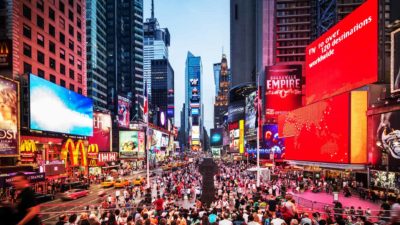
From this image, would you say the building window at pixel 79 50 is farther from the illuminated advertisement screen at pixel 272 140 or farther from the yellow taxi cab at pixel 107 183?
the illuminated advertisement screen at pixel 272 140

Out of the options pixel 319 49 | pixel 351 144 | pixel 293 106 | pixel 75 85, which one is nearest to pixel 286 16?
pixel 293 106

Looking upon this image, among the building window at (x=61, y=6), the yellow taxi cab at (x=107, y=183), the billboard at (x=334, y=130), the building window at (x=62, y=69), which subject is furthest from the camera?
the building window at (x=62, y=69)

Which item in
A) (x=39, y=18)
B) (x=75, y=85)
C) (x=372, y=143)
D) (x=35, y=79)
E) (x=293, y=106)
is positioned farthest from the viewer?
(x=293, y=106)

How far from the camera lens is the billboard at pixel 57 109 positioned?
42250mm

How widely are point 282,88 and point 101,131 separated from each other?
4344 centimetres

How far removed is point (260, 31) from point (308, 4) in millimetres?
16806

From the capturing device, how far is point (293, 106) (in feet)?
258

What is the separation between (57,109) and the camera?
48.0 meters

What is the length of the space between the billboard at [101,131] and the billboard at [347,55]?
45.3m

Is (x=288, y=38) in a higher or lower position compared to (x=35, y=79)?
higher

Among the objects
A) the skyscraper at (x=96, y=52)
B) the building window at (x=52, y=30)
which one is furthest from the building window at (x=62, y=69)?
the skyscraper at (x=96, y=52)

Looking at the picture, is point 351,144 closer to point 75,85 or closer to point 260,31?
point 75,85

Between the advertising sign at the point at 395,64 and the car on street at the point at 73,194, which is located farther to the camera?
the car on street at the point at 73,194

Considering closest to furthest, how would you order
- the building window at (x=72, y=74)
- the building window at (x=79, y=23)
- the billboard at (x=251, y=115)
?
the building window at (x=72, y=74) < the building window at (x=79, y=23) < the billboard at (x=251, y=115)
